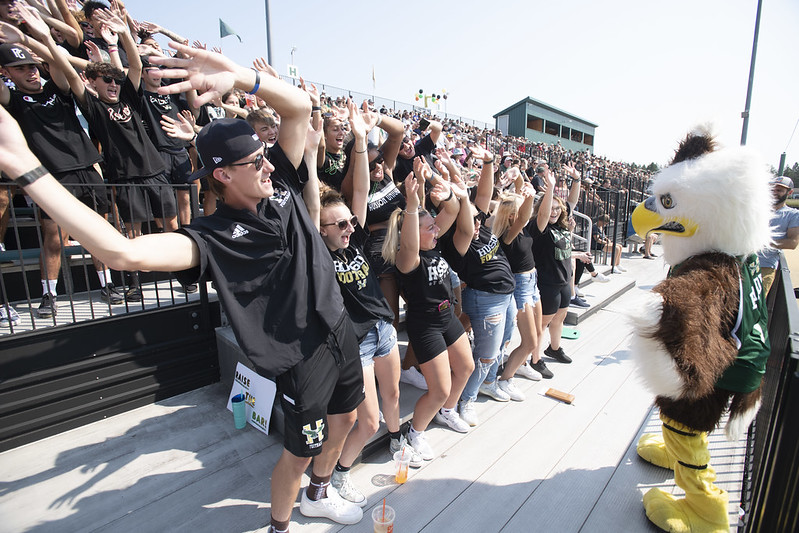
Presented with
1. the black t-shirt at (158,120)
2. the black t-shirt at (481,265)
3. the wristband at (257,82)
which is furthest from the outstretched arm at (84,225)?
the black t-shirt at (158,120)

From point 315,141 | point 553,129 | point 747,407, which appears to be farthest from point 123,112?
point 553,129

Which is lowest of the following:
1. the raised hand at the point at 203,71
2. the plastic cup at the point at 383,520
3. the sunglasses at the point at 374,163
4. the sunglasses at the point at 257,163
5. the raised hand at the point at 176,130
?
the plastic cup at the point at 383,520

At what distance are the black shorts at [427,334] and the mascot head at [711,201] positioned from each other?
57.9 inches

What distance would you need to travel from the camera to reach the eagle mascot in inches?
79.8

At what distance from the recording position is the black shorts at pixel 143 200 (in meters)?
4.05

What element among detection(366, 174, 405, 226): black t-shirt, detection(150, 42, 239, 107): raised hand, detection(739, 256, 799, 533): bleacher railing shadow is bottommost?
detection(739, 256, 799, 533): bleacher railing shadow

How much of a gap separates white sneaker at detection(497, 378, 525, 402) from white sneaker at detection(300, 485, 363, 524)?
1.97 m

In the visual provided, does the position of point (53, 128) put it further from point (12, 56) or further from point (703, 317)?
point (703, 317)

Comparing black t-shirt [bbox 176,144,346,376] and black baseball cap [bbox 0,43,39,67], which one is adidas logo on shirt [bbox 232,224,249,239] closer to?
black t-shirt [bbox 176,144,346,376]

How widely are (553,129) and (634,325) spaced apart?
49303mm

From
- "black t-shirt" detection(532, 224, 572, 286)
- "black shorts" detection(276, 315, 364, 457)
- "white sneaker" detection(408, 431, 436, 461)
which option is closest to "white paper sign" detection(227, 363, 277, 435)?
"white sneaker" detection(408, 431, 436, 461)

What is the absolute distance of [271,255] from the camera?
1803 mm

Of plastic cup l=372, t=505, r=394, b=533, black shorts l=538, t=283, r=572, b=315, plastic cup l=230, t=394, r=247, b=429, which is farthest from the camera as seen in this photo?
black shorts l=538, t=283, r=572, b=315

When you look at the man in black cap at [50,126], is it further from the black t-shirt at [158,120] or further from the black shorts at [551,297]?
the black shorts at [551,297]
